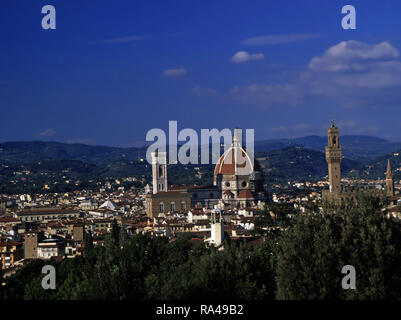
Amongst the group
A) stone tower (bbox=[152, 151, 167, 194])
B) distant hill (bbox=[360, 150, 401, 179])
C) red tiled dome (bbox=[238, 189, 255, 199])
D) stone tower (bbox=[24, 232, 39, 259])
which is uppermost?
distant hill (bbox=[360, 150, 401, 179])

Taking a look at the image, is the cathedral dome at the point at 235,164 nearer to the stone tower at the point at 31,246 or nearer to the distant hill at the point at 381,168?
the stone tower at the point at 31,246

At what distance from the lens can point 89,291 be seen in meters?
15.2

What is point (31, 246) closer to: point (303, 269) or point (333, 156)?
point (333, 156)

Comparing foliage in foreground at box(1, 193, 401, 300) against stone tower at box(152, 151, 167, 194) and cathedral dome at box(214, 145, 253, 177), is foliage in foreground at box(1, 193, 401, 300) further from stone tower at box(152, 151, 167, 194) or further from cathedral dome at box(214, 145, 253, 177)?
stone tower at box(152, 151, 167, 194)

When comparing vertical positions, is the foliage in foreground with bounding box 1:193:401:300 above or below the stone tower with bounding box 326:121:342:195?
below

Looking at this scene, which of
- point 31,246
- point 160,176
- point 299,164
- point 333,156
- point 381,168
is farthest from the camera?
point 299,164

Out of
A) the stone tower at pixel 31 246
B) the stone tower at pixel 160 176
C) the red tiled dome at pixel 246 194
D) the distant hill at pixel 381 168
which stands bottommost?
the stone tower at pixel 31 246

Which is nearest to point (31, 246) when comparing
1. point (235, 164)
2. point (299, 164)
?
point (235, 164)

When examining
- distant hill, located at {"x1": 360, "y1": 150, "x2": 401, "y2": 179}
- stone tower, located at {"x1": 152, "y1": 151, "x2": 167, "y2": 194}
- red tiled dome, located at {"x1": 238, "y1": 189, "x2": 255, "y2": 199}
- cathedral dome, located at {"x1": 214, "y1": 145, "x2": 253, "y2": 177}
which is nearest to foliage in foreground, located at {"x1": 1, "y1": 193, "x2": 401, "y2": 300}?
red tiled dome, located at {"x1": 238, "y1": 189, "x2": 255, "y2": 199}

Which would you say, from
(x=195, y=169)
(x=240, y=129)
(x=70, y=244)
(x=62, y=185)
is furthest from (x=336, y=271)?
(x=195, y=169)

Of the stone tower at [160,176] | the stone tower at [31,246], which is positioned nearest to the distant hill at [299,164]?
the stone tower at [160,176]
